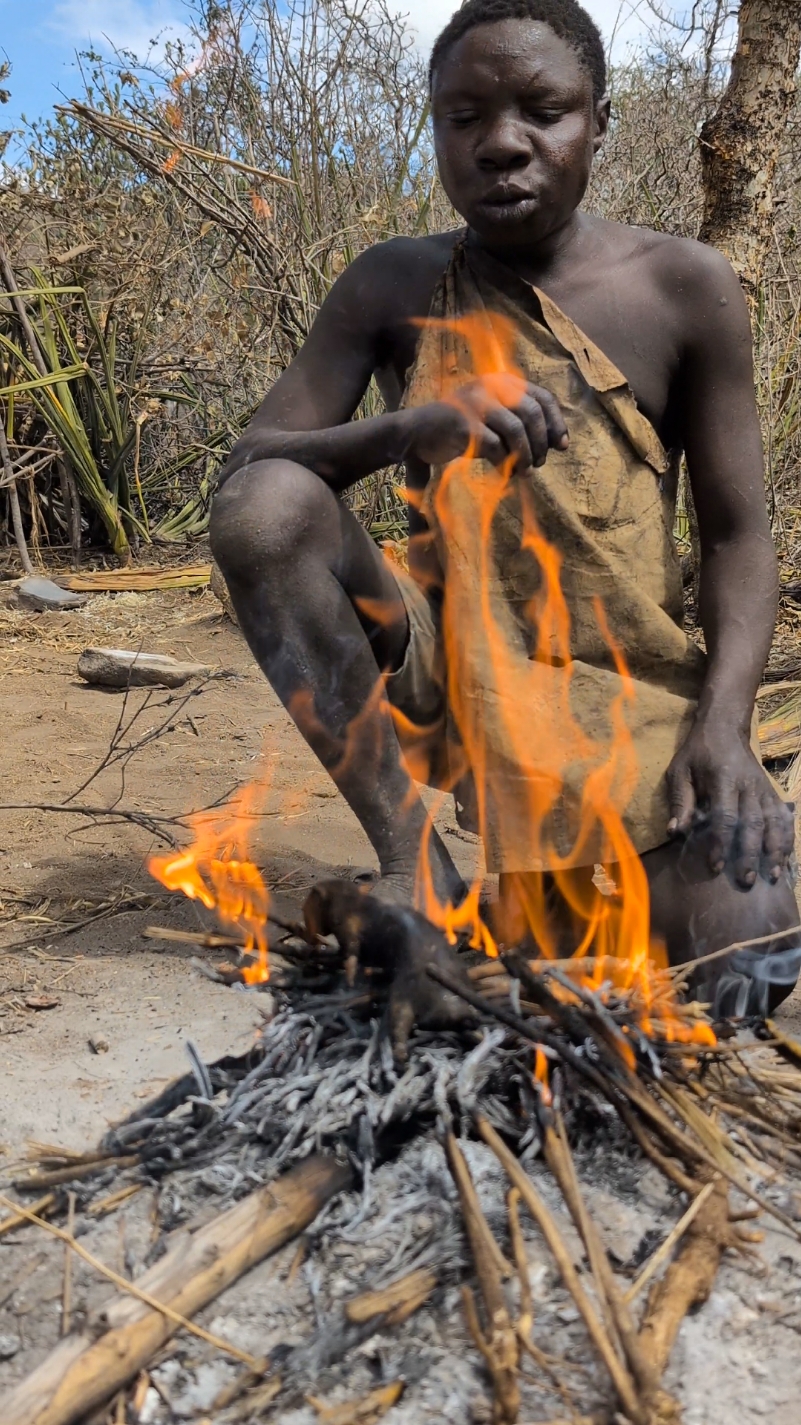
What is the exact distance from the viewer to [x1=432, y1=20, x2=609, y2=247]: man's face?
1952 mm

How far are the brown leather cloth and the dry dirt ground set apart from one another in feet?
1.87

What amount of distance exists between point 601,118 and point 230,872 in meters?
1.72

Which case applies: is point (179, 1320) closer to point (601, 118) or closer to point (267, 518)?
point (267, 518)

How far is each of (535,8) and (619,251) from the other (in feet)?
1.44

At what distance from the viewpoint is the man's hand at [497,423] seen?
177cm

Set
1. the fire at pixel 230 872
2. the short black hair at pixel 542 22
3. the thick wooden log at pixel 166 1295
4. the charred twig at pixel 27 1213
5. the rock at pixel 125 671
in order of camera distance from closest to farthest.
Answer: the thick wooden log at pixel 166 1295, the charred twig at pixel 27 1213, the fire at pixel 230 872, the short black hair at pixel 542 22, the rock at pixel 125 671

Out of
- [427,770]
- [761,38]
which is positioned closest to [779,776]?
[427,770]

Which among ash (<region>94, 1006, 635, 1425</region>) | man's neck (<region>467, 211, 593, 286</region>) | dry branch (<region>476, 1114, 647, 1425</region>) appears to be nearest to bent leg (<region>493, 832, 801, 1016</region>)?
ash (<region>94, 1006, 635, 1425</region>)

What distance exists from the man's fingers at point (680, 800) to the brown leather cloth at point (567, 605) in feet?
0.08

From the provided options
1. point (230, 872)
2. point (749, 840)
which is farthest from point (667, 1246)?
point (230, 872)

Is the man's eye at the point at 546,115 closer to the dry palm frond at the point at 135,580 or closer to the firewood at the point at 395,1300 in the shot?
the firewood at the point at 395,1300

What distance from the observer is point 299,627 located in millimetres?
1979

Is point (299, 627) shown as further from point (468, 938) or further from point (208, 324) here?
point (208, 324)

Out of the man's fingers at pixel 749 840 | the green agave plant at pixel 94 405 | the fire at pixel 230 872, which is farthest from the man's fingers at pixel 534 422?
the green agave plant at pixel 94 405
